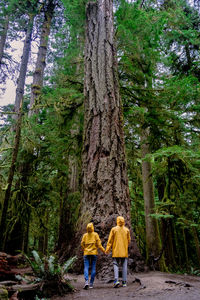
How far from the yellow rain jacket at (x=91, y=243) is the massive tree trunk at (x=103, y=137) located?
1.08 ft

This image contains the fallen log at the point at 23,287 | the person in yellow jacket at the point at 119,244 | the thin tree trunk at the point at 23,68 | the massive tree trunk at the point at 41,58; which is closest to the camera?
the fallen log at the point at 23,287

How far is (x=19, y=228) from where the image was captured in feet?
23.9

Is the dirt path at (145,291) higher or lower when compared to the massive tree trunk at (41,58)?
lower

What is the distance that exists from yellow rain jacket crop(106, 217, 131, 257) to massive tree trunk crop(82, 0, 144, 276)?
364 mm

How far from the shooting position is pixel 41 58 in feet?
37.1

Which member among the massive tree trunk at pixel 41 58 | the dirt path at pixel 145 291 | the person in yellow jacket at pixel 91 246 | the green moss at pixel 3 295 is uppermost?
the massive tree trunk at pixel 41 58

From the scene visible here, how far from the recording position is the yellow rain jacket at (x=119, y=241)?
138 inches

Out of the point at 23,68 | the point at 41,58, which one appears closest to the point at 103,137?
the point at 41,58

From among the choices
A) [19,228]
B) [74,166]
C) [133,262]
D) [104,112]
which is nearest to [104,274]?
[133,262]

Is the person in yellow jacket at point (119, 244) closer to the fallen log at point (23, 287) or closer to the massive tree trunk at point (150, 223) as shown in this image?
the fallen log at point (23, 287)

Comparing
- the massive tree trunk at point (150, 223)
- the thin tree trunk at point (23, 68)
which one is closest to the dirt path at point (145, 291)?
the massive tree trunk at point (150, 223)

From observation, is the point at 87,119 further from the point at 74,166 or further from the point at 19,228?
the point at 19,228

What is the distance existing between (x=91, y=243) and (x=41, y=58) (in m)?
10.4

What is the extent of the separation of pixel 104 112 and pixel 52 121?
90.5 inches
